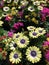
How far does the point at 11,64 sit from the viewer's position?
2.67 meters

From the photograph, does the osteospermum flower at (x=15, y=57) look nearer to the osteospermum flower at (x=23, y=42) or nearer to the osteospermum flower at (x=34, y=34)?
the osteospermum flower at (x=23, y=42)

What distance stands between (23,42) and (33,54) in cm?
18

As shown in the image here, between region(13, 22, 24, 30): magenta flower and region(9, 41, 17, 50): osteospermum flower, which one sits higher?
region(9, 41, 17, 50): osteospermum flower

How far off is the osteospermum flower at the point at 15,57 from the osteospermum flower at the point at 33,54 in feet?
0.30

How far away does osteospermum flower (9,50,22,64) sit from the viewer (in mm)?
2562

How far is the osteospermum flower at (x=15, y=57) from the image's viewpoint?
256cm

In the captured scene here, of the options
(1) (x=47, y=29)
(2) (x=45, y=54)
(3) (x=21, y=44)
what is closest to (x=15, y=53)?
(3) (x=21, y=44)

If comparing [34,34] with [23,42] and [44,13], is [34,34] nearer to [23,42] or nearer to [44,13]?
[23,42]

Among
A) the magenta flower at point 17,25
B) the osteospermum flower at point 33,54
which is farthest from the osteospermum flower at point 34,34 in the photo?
the magenta flower at point 17,25

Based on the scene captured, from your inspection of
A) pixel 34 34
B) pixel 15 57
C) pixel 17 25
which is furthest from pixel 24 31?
pixel 15 57

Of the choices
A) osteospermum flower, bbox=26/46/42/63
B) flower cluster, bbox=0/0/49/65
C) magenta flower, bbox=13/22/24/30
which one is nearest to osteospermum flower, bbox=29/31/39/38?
flower cluster, bbox=0/0/49/65

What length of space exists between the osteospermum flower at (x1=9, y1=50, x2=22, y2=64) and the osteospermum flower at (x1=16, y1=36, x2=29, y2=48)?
3.1 inches

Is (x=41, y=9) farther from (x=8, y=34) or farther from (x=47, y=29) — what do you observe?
(x=8, y=34)

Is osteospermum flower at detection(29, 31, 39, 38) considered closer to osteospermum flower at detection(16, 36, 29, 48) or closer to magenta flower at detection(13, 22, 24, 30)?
osteospermum flower at detection(16, 36, 29, 48)
